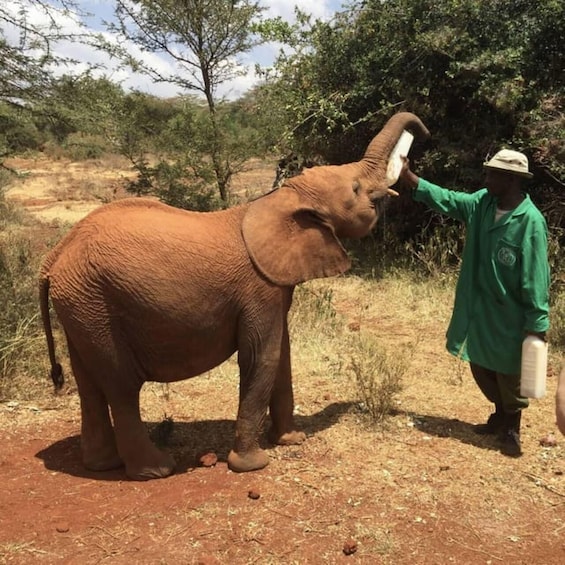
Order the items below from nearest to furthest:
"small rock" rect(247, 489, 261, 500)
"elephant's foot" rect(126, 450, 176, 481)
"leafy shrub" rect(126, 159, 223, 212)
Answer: "small rock" rect(247, 489, 261, 500) < "elephant's foot" rect(126, 450, 176, 481) < "leafy shrub" rect(126, 159, 223, 212)

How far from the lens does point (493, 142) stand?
329 inches

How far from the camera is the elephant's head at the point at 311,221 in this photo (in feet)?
12.2

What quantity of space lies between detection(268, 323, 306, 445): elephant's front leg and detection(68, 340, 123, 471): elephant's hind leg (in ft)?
3.63

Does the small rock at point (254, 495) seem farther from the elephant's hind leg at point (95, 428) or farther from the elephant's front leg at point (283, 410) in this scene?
the elephant's hind leg at point (95, 428)

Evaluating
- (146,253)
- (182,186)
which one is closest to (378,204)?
(146,253)

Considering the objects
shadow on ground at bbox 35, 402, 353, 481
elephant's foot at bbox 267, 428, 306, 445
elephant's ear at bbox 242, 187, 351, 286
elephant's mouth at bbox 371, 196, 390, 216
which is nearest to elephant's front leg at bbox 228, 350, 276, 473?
shadow on ground at bbox 35, 402, 353, 481

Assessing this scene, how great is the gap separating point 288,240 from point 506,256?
1523 millimetres

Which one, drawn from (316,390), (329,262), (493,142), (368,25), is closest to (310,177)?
(329,262)

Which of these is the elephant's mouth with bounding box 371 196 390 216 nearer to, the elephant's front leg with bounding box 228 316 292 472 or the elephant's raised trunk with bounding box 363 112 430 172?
the elephant's raised trunk with bounding box 363 112 430 172

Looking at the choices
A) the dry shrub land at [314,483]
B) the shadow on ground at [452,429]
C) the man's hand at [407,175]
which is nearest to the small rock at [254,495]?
the dry shrub land at [314,483]

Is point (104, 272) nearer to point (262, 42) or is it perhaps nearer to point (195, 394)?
point (195, 394)

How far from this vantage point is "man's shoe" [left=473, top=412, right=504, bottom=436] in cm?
455

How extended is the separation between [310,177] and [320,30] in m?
6.74

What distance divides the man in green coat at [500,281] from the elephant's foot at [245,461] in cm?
162
